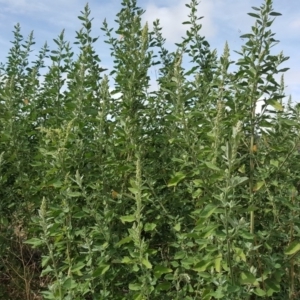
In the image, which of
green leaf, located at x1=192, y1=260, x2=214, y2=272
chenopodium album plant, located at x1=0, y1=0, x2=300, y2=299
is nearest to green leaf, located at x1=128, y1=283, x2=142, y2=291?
chenopodium album plant, located at x1=0, y1=0, x2=300, y2=299

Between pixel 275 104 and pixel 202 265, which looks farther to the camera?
pixel 275 104

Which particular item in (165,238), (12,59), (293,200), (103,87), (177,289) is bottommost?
(177,289)

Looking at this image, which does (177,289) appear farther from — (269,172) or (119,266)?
(269,172)

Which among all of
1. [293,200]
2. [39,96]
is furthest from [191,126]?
[39,96]

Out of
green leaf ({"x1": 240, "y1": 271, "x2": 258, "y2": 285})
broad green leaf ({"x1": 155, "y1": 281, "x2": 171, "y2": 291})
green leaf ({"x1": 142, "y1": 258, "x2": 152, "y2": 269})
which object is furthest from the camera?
broad green leaf ({"x1": 155, "y1": 281, "x2": 171, "y2": 291})

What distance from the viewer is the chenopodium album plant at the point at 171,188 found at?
2.49 metres

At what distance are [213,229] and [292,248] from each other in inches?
22.5

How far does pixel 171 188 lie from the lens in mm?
3117

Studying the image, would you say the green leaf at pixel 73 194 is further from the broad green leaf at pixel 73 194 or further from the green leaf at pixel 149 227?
the green leaf at pixel 149 227

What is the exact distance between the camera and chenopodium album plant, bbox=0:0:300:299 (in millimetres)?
2490

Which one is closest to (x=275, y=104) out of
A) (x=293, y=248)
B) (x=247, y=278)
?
(x=293, y=248)

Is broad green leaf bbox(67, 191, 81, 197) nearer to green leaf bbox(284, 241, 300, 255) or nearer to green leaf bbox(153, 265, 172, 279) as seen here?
green leaf bbox(153, 265, 172, 279)

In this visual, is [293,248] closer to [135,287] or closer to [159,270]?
[159,270]

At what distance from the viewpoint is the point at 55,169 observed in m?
2.79
